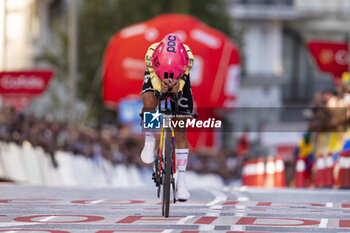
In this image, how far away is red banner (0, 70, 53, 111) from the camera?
24.3 metres

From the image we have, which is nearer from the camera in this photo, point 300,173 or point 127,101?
point 300,173

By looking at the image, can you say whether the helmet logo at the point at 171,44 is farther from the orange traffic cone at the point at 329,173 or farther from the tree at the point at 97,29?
the tree at the point at 97,29

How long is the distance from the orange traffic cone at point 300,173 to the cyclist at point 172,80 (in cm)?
1023

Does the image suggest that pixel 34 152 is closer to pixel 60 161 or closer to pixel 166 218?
pixel 60 161

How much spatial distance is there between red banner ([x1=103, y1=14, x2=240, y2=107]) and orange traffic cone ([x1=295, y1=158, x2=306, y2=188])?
13514 millimetres

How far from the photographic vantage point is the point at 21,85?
24.7m

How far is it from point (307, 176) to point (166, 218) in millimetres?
11179

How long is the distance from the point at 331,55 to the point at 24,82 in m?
6.97

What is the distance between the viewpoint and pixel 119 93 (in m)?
36.1

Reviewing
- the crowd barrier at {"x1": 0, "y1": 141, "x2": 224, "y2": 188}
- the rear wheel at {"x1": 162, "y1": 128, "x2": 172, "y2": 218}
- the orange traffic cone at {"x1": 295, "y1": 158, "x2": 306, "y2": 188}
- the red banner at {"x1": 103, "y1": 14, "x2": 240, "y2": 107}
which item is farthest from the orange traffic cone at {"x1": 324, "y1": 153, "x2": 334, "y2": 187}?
the red banner at {"x1": 103, "y1": 14, "x2": 240, "y2": 107}

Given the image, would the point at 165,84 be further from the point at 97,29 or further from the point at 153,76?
the point at 97,29

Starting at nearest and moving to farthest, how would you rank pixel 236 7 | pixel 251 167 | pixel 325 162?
pixel 325 162 < pixel 251 167 < pixel 236 7

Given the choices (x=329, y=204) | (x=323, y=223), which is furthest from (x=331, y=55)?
(x=323, y=223)

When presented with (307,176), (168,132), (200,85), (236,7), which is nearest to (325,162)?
(307,176)
